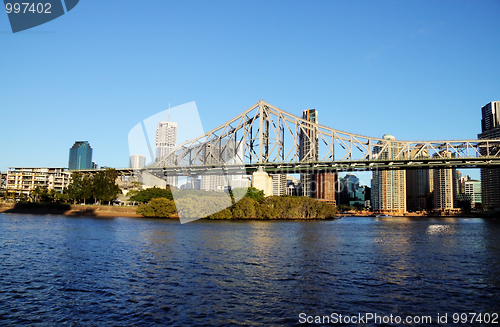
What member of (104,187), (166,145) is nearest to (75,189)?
(104,187)

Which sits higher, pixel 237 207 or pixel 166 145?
pixel 166 145

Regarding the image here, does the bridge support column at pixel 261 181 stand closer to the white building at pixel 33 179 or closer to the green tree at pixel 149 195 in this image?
the green tree at pixel 149 195

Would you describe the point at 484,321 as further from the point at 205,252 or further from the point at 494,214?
the point at 494,214

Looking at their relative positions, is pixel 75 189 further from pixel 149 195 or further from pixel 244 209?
pixel 244 209

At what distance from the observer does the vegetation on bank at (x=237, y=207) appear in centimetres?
7156

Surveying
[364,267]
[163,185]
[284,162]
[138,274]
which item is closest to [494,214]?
[284,162]

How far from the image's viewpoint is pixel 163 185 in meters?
120

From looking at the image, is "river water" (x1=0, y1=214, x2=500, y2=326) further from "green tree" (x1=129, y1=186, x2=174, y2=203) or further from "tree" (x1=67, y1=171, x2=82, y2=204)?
"tree" (x1=67, y1=171, x2=82, y2=204)

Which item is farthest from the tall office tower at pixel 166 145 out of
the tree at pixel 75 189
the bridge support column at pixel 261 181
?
the bridge support column at pixel 261 181

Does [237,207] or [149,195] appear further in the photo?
[149,195]

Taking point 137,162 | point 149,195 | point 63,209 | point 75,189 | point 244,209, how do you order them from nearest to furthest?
1. point 244,209
2. point 63,209
3. point 149,195
4. point 75,189
5. point 137,162

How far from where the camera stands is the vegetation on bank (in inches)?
2817

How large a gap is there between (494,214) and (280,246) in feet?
424

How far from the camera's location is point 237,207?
7469 centimetres
